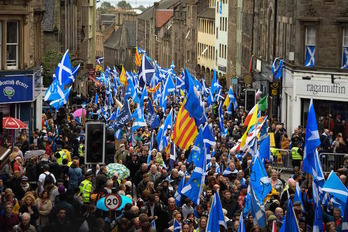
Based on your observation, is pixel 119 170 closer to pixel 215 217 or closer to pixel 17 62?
pixel 215 217

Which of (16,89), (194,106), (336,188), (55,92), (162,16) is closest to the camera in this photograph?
(336,188)

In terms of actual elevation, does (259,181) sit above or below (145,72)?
below

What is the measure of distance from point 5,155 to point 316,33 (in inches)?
1090

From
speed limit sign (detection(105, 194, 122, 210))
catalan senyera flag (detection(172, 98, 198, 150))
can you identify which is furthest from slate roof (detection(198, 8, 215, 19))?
speed limit sign (detection(105, 194, 122, 210))

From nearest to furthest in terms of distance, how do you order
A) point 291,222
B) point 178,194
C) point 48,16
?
point 291,222
point 178,194
point 48,16

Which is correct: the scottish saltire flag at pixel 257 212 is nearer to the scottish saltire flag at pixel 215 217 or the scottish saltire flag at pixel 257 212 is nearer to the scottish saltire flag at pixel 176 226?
the scottish saltire flag at pixel 176 226

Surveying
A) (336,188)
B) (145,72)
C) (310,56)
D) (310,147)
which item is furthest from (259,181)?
(145,72)

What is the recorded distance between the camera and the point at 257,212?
67.4 feet

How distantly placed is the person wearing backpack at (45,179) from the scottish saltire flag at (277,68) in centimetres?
2546

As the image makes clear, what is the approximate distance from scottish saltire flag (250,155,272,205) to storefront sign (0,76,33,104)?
18660 millimetres

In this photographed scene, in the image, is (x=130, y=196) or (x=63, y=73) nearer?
(x=130, y=196)

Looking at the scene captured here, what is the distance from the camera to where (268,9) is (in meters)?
55.5

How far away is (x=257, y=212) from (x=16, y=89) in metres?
21.7

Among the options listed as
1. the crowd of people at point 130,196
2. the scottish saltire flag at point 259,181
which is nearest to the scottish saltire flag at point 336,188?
the crowd of people at point 130,196
